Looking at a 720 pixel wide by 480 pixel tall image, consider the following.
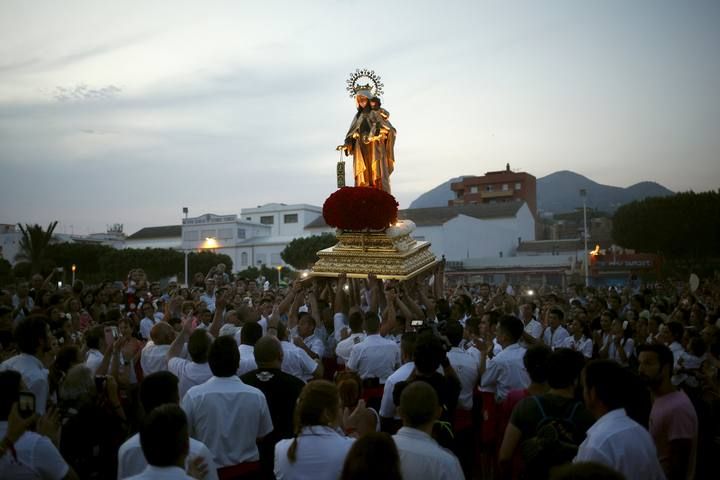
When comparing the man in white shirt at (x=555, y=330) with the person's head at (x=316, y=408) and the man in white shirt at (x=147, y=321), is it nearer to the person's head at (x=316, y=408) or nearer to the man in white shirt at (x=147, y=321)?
the man in white shirt at (x=147, y=321)

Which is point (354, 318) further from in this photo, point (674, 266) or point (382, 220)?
point (674, 266)

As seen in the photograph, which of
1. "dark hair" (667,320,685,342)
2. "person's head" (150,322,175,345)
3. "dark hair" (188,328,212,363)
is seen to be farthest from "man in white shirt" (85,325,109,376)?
"dark hair" (667,320,685,342)

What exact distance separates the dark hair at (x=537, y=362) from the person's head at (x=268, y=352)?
2053mm

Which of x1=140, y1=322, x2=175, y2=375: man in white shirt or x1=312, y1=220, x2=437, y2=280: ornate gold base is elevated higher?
x1=312, y1=220, x2=437, y2=280: ornate gold base

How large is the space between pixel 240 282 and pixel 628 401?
543 inches

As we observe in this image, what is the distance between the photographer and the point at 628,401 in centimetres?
381

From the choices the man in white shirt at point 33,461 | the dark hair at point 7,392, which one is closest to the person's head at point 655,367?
the man in white shirt at point 33,461

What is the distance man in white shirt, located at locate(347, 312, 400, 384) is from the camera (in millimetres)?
7281

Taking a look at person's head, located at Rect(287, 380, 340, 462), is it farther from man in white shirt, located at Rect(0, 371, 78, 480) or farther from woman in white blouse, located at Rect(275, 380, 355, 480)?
man in white shirt, located at Rect(0, 371, 78, 480)

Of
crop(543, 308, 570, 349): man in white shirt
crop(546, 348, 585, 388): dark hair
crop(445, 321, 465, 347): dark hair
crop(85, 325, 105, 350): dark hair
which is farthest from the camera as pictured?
crop(543, 308, 570, 349): man in white shirt

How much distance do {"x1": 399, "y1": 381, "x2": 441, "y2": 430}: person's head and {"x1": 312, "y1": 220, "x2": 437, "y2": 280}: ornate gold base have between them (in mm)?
8081

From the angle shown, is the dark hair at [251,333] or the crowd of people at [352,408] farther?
the dark hair at [251,333]

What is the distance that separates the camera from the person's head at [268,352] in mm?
5250

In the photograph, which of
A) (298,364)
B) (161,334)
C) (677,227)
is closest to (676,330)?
(298,364)
